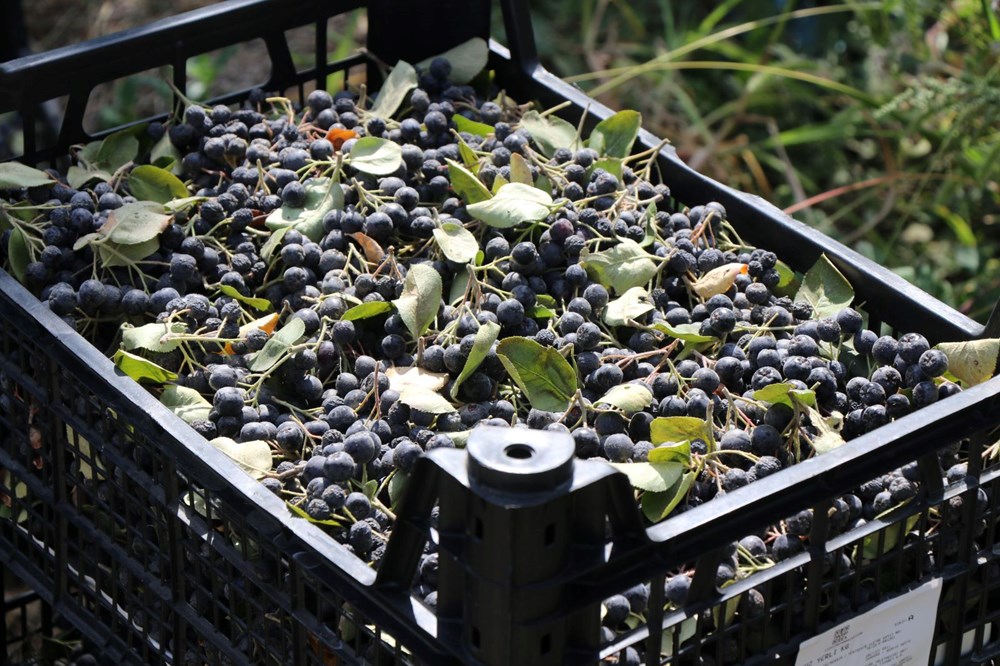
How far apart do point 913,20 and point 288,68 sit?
3.49 ft

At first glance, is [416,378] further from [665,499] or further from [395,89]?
[395,89]

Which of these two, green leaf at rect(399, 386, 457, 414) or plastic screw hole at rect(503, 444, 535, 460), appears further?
green leaf at rect(399, 386, 457, 414)

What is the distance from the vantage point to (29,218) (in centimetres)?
118

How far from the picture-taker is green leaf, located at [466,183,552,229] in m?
1.14

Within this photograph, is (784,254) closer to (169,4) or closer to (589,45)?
(589,45)

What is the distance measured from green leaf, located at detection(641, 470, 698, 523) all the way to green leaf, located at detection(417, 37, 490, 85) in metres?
0.67

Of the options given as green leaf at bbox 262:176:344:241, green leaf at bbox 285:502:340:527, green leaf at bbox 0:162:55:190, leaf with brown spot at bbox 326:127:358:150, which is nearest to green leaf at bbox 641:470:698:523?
green leaf at bbox 285:502:340:527

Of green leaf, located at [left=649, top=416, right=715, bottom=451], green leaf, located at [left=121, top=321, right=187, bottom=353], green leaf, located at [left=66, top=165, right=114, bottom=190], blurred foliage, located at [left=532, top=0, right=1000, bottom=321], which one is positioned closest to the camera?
green leaf, located at [left=649, top=416, right=715, bottom=451]

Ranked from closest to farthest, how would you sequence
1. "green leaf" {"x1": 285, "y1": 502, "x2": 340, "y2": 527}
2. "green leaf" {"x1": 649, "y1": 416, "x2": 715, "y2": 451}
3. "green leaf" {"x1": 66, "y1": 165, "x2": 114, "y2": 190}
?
"green leaf" {"x1": 285, "y1": 502, "x2": 340, "y2": 527}, "green leaf" {"x1": 649, "y1": 416, "x2": 715, "y2": 451}, "green leaf" {"x1": 66, "y1": 165, "x2": 114, "y2": 190}

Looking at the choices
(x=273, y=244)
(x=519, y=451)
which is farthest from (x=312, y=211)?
(x=519, y=451)

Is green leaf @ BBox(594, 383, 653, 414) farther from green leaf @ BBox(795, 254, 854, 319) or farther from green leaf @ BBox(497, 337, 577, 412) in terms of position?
green leaf @ BBox(795, 254, 854, 319)

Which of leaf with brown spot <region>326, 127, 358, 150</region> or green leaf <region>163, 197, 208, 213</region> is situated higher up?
leaf with brown spot <region>326, 127, 358, 150</region>

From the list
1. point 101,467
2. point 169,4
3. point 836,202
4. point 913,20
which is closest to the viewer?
point 101,467

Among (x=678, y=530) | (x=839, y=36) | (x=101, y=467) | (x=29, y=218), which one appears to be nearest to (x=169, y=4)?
(x=839, y=36)
